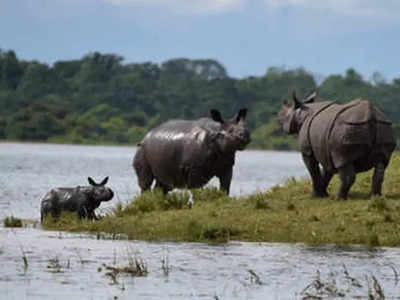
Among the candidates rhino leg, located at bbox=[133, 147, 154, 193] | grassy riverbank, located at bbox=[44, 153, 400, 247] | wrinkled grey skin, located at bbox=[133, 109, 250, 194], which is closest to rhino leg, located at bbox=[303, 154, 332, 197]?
grassy riverbank, located at bbox=[44, 153, 400, 247]

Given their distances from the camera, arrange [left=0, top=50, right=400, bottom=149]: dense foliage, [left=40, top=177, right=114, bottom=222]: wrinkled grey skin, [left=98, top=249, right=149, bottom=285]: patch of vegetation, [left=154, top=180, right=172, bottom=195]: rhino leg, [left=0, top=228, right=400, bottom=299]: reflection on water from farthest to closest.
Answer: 1. [left=0, top=50, right=400, bottom=149]: dense foliage
2. [left=154, top=180, right=172, bottom=195]: rhino leg
3. [left=40, top=177, right=114, bottom=222]: wrinkled grey skin
4. [left=98, top=249, right=149, bottom=285]: patch of vegetation
5. [left=0, top=228, right=400, bottom=299]: reflection on water

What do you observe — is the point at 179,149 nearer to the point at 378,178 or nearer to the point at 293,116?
the point at 293,116

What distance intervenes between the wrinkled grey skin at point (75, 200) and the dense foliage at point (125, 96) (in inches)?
2382

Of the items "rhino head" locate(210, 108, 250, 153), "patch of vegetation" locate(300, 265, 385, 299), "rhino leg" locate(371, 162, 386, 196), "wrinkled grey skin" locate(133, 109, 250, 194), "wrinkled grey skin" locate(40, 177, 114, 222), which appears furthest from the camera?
"wrinkled grey skin" locate(133, 109, 250, 194)

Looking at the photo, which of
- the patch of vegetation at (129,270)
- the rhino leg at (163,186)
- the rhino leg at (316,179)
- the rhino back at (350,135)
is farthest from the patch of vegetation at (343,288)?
the rhino leg at (163,186)

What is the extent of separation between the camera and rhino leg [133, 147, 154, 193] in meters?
22.3

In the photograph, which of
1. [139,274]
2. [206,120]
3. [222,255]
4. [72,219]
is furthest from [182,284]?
[206,120]

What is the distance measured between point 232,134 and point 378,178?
2705 millimetres

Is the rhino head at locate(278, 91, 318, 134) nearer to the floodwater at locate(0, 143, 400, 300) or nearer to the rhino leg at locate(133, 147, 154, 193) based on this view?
the rhino leg at locate(133, 147, 154, 193)

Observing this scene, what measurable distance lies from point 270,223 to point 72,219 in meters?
3.08

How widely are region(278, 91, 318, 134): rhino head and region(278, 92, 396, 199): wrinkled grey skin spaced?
0.79 metres

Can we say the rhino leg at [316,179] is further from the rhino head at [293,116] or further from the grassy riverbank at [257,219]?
the rhino head at [293,116]

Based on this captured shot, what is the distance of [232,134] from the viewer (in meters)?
20.0

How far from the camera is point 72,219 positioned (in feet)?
61.1
